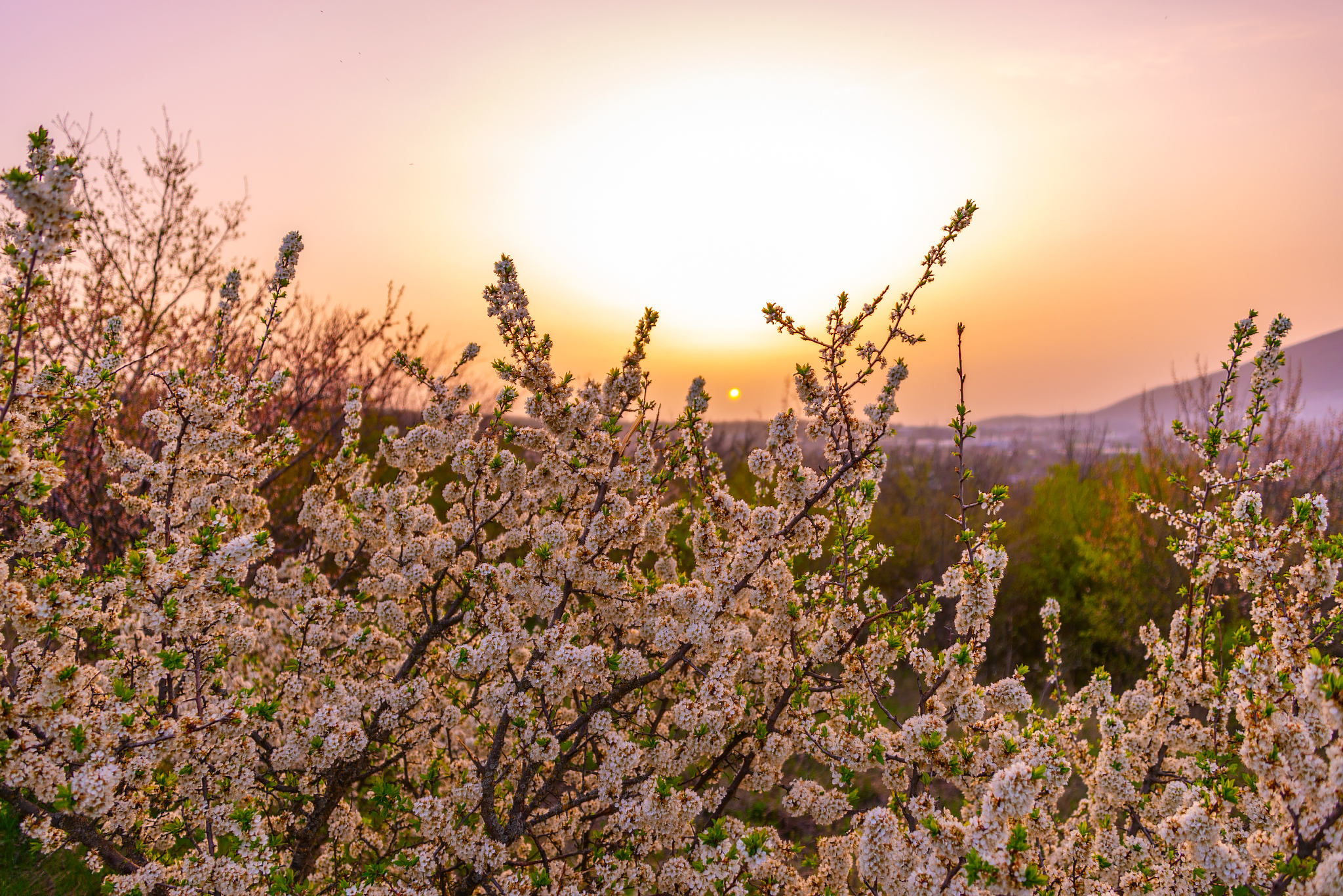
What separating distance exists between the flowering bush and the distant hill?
7.92 feet

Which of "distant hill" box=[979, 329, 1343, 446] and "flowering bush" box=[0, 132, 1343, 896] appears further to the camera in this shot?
"distant hill" box=[979, 329, 1343, 446]

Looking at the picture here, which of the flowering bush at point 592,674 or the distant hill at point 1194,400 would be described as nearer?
the flowering bush at point 592,674

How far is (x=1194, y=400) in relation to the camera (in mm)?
11867

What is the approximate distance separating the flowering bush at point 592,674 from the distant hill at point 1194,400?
2.42 meters

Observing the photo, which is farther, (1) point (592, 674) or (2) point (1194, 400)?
(2) point (1194, 400)

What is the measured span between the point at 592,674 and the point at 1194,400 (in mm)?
13721

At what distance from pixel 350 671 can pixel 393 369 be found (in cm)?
888

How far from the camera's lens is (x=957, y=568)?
3.20 m

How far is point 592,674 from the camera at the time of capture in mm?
3215

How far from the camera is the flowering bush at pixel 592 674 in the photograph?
261cm

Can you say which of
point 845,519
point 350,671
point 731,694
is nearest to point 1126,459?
point 845,519

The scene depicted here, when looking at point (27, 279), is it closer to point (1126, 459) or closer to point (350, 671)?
point (350, 671)

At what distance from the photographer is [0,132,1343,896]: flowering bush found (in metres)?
2.61

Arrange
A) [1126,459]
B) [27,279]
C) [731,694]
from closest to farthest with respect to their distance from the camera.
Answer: [27,279]
[731,694]
[1126,459]
